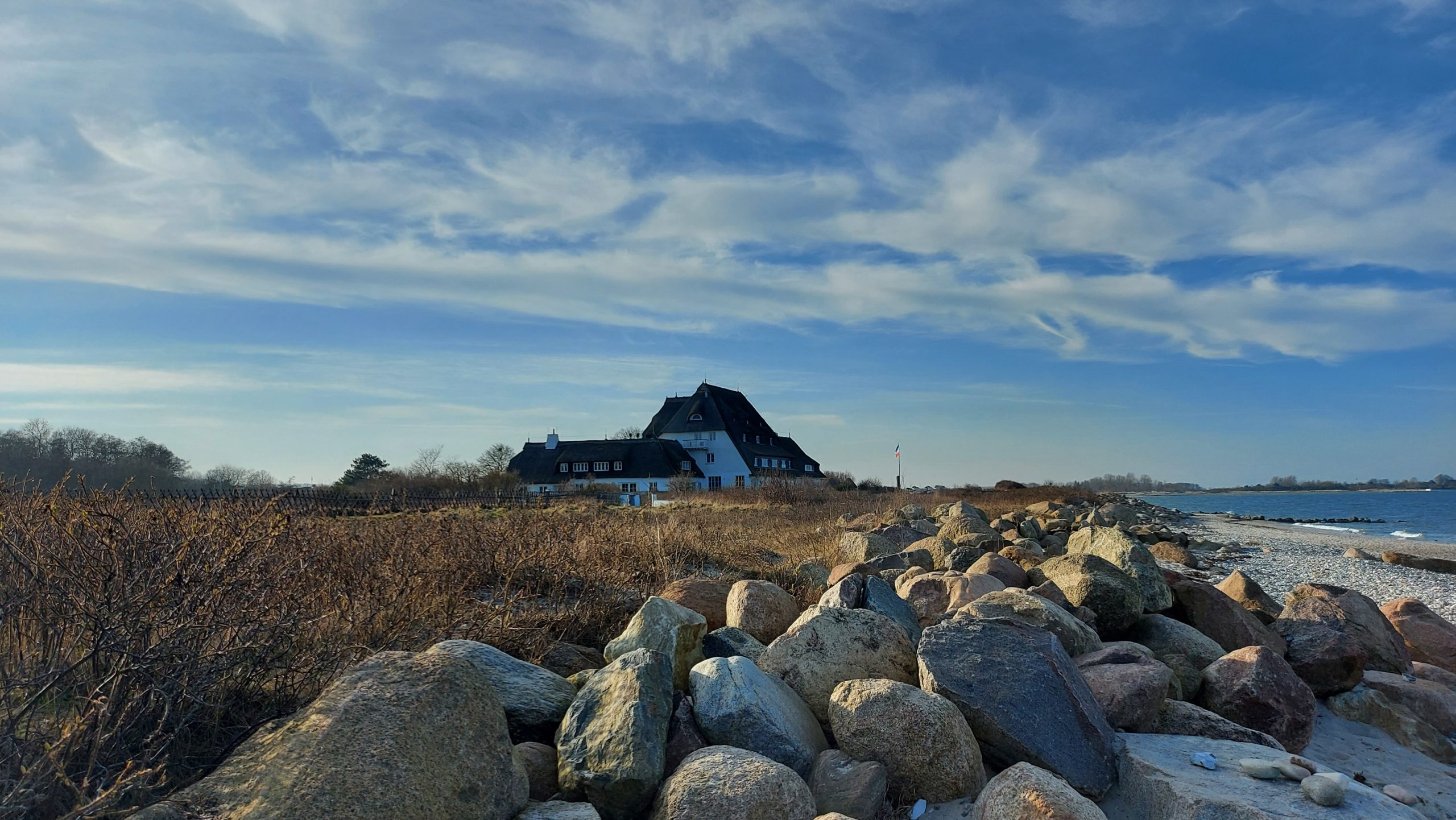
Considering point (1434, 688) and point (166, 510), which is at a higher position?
point (166, 510)

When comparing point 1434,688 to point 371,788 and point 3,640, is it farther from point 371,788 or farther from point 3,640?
point 3,640

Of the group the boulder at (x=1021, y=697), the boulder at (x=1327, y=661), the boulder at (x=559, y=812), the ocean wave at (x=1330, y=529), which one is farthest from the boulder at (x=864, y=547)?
the ocean wave at (x=1330, y=529)

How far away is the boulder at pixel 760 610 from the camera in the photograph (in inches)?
250

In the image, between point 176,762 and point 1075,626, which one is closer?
point 176,762

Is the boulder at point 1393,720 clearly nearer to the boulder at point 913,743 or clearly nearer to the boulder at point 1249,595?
the boulder at point 1249,595

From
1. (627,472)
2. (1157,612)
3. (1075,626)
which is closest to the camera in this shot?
(1075,626)

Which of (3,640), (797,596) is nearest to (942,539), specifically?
(797,596)

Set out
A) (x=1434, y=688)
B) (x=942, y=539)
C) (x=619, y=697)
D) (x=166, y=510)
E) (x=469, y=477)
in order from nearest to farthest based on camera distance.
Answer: (x=619, y=697)
(x=166, y=510)
(x=1434, y=688)
(x=942, y=539)
(x=469, y=477)

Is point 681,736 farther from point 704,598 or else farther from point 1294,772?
point 1294,772

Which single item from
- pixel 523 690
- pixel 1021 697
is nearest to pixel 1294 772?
pixel 1021 697

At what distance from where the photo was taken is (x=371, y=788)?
3.04m

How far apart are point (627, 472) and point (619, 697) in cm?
4099

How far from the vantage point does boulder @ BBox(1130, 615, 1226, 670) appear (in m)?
6.36

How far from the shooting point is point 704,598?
706 cm
